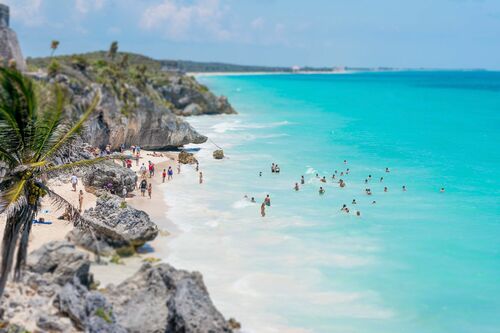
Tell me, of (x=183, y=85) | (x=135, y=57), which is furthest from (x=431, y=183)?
(x=135, y=57)

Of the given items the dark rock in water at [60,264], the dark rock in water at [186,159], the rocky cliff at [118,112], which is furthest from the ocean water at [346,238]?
the dark rock in water at [60,264]

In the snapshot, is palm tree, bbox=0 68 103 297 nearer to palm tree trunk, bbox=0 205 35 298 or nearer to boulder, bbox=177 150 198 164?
palm tree trunk, bbox=0 205 35 298

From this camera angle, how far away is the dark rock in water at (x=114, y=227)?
69.6 ft

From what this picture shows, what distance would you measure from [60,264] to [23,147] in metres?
4.77

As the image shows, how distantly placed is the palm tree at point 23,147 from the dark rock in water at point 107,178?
17.7m

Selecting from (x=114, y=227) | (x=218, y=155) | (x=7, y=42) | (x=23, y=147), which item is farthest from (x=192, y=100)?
(x=23, y=147)

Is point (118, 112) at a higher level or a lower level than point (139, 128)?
higher

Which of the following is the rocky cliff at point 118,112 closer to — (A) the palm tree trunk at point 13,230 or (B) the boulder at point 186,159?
(B) the boulder at point 186,159

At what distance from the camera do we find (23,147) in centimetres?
1260

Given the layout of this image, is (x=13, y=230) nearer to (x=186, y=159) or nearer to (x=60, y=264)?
(x=60, y=264)

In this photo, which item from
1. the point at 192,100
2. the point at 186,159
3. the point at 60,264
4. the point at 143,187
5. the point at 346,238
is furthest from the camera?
the point at 192,100

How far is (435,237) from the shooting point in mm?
27406

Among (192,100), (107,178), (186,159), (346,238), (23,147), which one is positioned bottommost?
(346,238)

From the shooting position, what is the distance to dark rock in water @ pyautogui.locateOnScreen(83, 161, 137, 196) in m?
30.7
